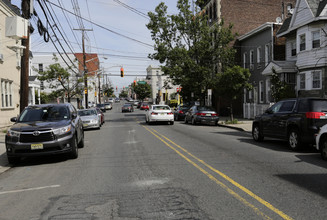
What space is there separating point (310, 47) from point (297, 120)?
14385 mm

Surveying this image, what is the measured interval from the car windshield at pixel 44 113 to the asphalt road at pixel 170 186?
1.36 metres

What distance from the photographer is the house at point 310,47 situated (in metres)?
21.4

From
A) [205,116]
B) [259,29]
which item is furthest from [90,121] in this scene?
[259,29]

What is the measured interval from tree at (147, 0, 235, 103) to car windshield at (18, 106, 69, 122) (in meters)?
18.9

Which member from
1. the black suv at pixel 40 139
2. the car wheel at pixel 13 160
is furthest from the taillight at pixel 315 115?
the car wheel at pixel 13 160

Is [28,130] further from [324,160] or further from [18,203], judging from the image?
[324,160]

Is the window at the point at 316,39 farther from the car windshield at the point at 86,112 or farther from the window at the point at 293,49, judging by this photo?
the car windshield at the point at 86,112

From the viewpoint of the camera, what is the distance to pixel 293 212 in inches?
177

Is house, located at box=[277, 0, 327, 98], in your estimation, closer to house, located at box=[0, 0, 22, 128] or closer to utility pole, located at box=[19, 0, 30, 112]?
utility pole, located at box=[19, 0, 30, 112]

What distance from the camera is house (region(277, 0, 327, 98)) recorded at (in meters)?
21.4

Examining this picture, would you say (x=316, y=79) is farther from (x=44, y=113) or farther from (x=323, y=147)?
(x=44, y=113)

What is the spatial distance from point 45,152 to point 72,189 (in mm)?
3111

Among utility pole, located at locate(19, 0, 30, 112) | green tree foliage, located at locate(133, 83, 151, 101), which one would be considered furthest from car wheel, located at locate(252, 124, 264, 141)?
green tree foliage, located at locate(133, 83, 151, 101)

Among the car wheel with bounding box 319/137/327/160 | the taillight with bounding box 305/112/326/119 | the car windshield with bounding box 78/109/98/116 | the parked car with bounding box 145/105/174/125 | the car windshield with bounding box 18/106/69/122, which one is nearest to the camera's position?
the car wheel with bounding box 319/137/327/160
